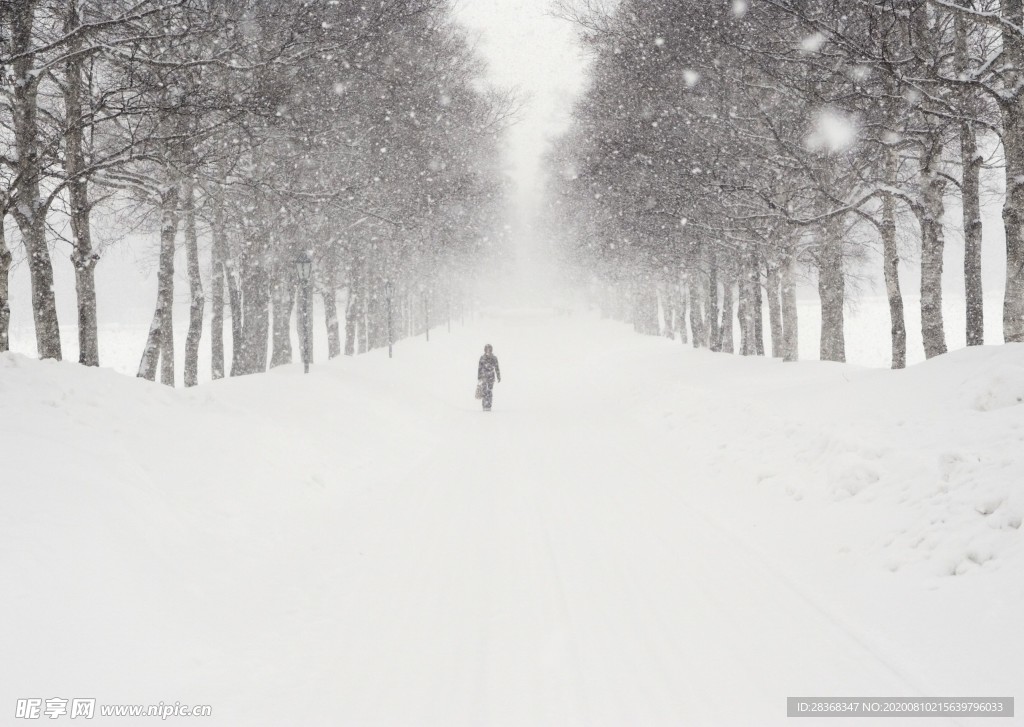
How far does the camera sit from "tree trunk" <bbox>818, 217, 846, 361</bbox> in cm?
1438

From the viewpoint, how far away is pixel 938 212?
41.7 ft

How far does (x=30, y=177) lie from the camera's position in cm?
716

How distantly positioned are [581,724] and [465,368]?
24731 mm

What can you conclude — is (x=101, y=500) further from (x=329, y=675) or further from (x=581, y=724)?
(x=581, y=724)

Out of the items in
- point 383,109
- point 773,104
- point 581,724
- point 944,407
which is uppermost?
point 383,109

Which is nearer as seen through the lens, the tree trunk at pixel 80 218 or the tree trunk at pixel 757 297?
the tree trunk at pixel 80 218

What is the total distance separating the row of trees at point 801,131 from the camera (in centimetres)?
787

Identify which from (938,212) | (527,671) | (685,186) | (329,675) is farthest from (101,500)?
(938,212)

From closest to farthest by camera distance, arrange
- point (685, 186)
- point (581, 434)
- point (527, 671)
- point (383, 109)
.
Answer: point (527, 671), point (581, 434), point (685, 186), point (383, 109)

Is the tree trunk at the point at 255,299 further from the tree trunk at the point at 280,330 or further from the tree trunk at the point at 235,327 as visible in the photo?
the tree trunk at the point at 235,327

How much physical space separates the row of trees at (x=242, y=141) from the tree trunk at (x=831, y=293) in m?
10.1

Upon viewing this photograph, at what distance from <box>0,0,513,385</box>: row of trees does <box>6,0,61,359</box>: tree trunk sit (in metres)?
0.03

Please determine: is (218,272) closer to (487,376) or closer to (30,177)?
(487,376)

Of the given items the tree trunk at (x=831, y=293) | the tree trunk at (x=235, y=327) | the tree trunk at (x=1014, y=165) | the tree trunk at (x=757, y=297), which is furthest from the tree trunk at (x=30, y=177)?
the tree trunk at (x=757, y=297)
